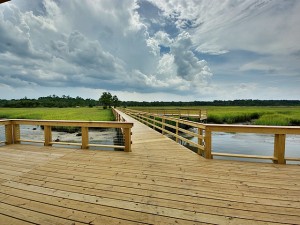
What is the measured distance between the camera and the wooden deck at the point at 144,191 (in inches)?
86.1

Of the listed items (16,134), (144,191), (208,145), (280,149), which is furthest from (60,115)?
(280,149)

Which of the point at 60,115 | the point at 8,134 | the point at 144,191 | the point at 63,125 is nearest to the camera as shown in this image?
the point at 144,191

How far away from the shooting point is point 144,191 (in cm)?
283

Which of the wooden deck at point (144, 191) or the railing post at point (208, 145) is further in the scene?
the railing post at point (208, 145)

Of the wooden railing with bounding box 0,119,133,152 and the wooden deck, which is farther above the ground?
the wooden railing with bounding box 0,119,133,152

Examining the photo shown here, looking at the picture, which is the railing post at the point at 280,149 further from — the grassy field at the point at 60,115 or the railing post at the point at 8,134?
the grassy field at the point at 60,115

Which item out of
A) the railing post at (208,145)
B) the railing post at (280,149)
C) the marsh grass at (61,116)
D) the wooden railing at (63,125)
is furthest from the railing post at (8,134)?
the marsh grass at (61,116)

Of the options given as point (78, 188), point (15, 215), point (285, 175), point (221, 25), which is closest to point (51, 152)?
point (78, 188)

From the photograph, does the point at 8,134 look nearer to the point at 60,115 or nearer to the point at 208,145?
the point at 208,145

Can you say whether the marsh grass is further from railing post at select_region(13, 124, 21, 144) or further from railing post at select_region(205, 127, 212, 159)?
railing post at select_region(205, 127, 212, 159)

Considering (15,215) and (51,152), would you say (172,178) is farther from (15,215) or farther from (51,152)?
(51,152)

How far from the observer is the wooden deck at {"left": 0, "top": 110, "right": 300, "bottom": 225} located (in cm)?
219

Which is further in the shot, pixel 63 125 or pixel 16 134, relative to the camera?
pixel 16 134

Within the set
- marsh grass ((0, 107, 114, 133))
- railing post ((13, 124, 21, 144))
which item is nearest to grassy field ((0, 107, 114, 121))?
marsh grass ((0, 107, 114, 133))
